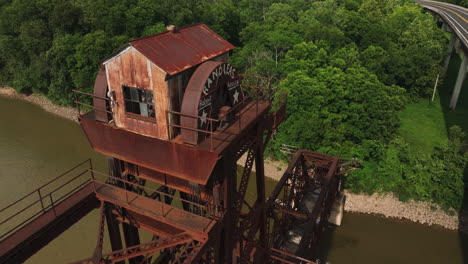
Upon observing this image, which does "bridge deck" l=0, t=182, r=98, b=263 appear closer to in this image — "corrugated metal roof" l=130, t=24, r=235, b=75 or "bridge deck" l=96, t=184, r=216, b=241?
"bridge deck" l=96, t=184, r=216, b=241

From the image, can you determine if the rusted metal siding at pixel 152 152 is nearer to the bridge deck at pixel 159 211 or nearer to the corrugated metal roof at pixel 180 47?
the bridge deck at pixel 159 211

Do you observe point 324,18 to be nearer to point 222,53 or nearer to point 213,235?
point 222,53

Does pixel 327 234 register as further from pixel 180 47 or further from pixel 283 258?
pixel 180 47

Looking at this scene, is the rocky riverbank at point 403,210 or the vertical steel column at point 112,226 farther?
the rocky riverbank at point 403,210

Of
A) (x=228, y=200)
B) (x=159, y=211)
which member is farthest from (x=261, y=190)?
(x=159, y=211)

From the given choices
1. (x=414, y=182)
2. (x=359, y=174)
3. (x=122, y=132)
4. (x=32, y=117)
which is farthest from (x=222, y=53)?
(x=32, y=117)

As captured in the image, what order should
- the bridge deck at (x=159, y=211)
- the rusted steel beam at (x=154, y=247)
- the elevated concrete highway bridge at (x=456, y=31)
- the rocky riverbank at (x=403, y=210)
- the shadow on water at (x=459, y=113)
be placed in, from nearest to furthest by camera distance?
the bridge deck at (x=159, y=211)
the rusted steel beam at (x=154, y=247)
the shadow on water at (x=459, y=113)
the rocky riverbank at (x=403, y=210)
the elevated concrete highway bridge at (x=456, y=31)

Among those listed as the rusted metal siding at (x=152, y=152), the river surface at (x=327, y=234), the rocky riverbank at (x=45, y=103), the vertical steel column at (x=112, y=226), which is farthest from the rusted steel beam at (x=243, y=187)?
the rocky riverbank at (x=45, y=103)
